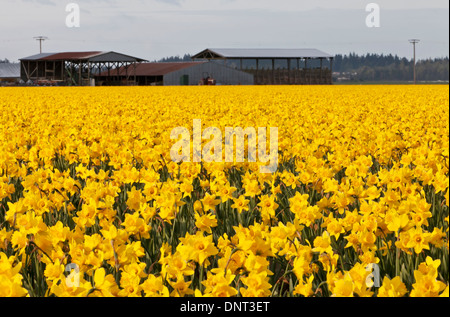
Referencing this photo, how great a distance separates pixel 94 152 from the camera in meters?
8.09

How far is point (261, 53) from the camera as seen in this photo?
79312mm

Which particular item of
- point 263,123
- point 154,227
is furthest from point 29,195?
point 263,123

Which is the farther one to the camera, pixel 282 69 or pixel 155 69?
pixel 155 69

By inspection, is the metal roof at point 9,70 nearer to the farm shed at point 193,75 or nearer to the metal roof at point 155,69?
the metal roof at point 155,69

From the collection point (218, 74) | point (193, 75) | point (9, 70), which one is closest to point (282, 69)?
point (218, 74)

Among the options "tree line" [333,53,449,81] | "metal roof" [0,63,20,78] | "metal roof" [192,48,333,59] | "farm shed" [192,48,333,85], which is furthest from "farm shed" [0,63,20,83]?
"tree line" [333,53,449,81]

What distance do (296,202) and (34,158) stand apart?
4.16 m

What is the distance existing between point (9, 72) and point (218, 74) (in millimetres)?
37177

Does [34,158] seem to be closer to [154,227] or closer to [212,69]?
[154,227]

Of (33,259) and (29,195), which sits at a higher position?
(29,195)

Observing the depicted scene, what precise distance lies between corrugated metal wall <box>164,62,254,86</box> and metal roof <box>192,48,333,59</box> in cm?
211

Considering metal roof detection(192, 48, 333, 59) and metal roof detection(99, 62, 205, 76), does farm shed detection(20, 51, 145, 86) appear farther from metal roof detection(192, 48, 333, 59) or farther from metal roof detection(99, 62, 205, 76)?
metal roof detection(192, 48, 333, 59)

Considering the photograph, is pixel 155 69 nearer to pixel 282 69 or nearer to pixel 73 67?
pixel 73 67

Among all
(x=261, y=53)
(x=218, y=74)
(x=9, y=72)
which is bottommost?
(x=218, y=74)
